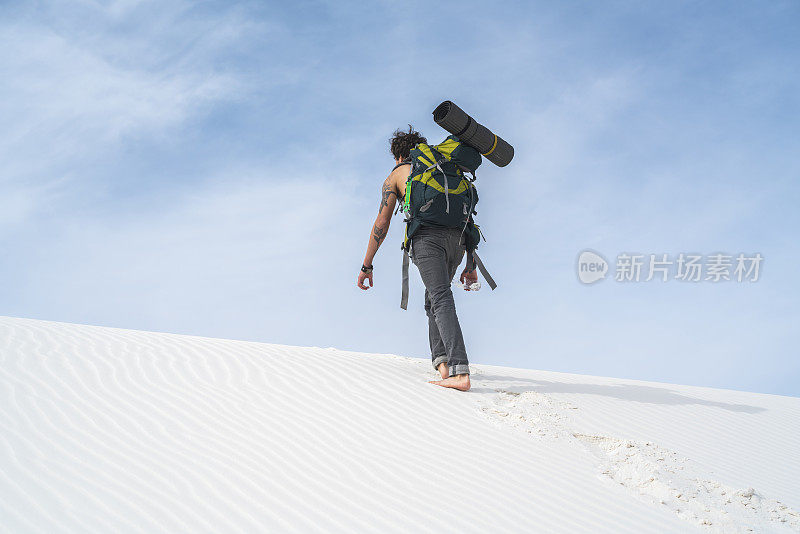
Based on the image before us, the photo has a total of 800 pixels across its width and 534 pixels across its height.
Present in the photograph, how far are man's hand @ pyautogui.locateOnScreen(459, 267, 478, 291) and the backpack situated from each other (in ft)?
2.14

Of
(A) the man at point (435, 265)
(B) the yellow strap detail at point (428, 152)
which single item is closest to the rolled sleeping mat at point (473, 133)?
(B) the yellow strap detail at point (428, 152)

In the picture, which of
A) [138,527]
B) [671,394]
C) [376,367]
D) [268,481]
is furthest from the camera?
[671,394]

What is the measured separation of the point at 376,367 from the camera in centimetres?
566

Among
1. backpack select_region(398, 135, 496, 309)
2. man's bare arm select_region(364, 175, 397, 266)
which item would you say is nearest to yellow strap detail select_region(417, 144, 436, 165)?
backpack select_region(398, 135, 496, 309)

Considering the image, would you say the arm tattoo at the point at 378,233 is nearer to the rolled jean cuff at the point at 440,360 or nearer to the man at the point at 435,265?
the man at the point at 435,265

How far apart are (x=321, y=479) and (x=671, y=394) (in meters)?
4.97

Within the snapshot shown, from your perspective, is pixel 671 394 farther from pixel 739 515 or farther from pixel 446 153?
pixel 446 153

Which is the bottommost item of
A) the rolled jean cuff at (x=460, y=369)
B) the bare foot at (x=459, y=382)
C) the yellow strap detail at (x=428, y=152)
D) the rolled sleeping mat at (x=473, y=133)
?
the bare foot at (x=459, y=382)

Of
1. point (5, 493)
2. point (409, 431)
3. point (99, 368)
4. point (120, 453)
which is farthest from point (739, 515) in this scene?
point (99, 368)

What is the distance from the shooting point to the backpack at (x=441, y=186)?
4.97 meters

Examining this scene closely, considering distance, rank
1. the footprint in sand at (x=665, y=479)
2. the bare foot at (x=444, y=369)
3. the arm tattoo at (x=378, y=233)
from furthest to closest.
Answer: the arm tattoo at (x=378, y=233), the bare foot at (x=444, y=369), the footprint in sand at (x=665, y=479)

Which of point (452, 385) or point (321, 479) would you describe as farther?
point (452, 385)

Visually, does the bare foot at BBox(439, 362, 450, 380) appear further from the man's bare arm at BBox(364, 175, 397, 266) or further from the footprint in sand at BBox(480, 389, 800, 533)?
the man's bare arm at BBox(364, 175, 397, 266)

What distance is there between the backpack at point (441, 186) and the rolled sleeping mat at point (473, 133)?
9cm
